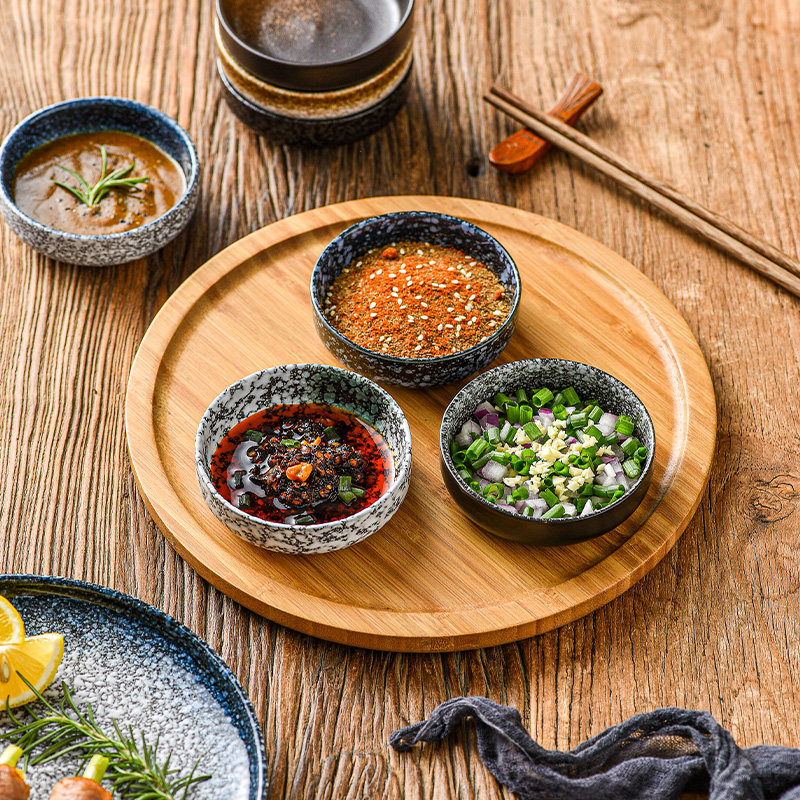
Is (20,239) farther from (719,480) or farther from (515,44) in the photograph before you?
(719,480)

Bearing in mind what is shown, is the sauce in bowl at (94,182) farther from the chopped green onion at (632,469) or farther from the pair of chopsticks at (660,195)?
the chopped green onion at (632,469)

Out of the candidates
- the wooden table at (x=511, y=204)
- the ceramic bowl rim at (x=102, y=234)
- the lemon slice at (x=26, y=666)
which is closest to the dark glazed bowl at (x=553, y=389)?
the wooden table at (x=511, y=204)

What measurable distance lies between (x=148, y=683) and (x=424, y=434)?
878mm

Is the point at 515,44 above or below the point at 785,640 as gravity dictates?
above

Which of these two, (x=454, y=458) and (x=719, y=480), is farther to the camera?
(x=719, y=480)

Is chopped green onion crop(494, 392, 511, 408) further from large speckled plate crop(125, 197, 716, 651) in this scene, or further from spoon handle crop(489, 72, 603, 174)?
spoon handle crop(489, 72, 603, 174)

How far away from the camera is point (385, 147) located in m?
3.04

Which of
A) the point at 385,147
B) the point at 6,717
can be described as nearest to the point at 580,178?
the point at 385,147

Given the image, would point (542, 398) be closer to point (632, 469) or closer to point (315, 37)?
point (632, 469)

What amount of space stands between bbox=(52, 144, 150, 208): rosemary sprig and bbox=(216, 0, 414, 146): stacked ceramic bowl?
430 millimetres

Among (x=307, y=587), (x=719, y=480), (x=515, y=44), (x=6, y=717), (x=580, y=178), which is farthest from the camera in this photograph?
(x=515, y=44)

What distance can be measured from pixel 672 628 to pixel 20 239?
2106mm

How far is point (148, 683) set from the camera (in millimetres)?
1917

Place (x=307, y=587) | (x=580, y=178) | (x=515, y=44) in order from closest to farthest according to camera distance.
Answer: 1. (x=307, y=587)
2. (x=580, y=178)
3. (x=515, y=44)
